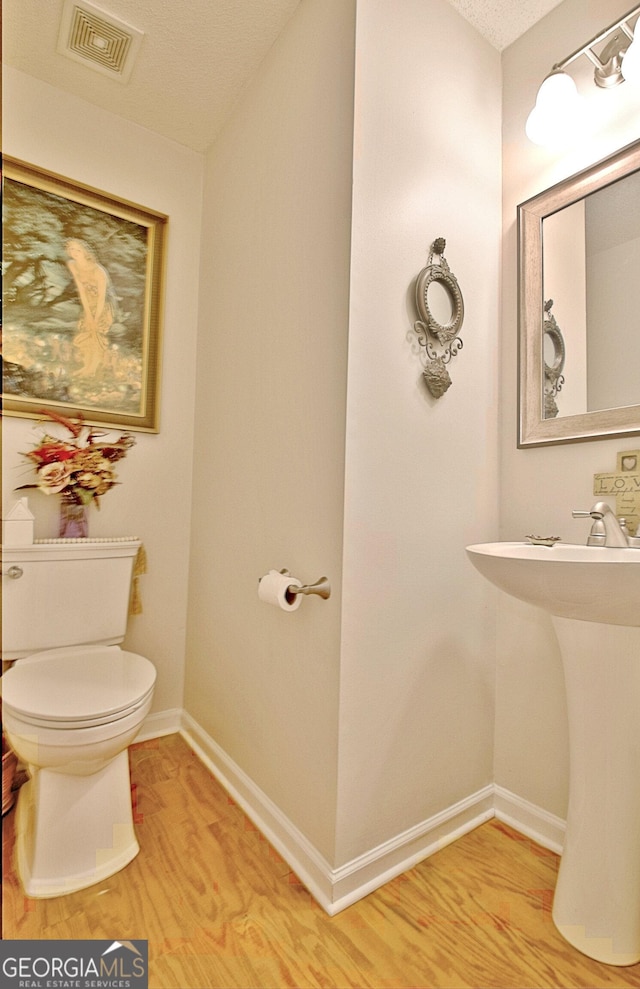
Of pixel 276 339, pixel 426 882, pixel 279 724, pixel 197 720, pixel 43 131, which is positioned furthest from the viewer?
pixel 197 720

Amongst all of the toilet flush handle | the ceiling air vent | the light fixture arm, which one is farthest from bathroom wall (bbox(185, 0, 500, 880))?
the toilet flush handle

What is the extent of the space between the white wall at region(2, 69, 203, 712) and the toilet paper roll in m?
0.86

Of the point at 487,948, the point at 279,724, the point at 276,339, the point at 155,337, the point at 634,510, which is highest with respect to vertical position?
the point at 155,337

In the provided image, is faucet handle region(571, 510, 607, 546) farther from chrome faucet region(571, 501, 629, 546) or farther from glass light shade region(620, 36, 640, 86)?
glass light shade region(620, 36, 640, 86)

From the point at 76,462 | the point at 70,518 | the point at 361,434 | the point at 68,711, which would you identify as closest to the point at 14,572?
the point at 70,518

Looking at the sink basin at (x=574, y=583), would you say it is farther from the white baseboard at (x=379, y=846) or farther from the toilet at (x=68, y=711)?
the toilet at (x=68, y=711)

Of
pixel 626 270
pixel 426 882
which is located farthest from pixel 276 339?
pixel 426 882

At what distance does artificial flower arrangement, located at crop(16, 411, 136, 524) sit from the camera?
6.03 feet

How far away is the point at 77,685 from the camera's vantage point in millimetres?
1518

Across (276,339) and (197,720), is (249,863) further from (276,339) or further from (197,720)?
(276,339)

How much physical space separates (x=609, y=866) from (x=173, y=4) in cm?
261

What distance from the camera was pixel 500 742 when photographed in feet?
5.63

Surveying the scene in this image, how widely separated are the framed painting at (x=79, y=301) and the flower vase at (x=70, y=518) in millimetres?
→ 307

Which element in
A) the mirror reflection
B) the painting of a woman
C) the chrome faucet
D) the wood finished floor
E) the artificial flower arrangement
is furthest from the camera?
the painting of a woman
